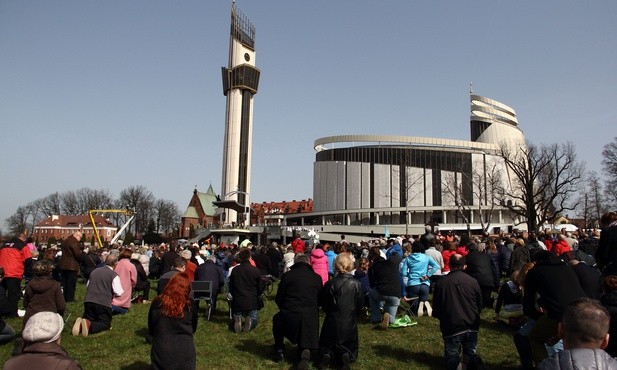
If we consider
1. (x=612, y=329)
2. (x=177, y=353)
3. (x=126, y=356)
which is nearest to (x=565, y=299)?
(x=612, y=329)

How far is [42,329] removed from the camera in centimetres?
351

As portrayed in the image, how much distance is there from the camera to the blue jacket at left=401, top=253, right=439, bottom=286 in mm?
10523

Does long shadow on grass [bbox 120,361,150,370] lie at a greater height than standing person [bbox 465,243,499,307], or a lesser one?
lesser

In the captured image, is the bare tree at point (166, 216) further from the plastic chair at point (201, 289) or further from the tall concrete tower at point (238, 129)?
the plastic chair at point (201, 289)

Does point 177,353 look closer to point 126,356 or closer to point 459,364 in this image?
point 126,356

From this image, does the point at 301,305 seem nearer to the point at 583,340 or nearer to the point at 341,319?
the point at 341,319

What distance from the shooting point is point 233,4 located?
84.5 meters

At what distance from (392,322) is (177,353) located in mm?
5643

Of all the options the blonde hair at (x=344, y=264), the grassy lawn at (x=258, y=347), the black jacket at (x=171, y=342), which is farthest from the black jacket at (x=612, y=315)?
the black jacket at (x=171, y=342)

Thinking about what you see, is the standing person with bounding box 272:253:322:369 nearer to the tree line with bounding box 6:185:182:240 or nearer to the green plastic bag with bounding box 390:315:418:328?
the green plastic bag with bounding box 390:315:418:328

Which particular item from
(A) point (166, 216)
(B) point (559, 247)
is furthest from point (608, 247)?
(A) point (166, 216)

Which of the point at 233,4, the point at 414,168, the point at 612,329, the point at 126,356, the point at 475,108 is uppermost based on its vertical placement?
the point at 233,4

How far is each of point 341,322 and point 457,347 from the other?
169cm

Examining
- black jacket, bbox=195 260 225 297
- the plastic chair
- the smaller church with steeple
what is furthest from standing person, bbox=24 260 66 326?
the smaller church with steeple
